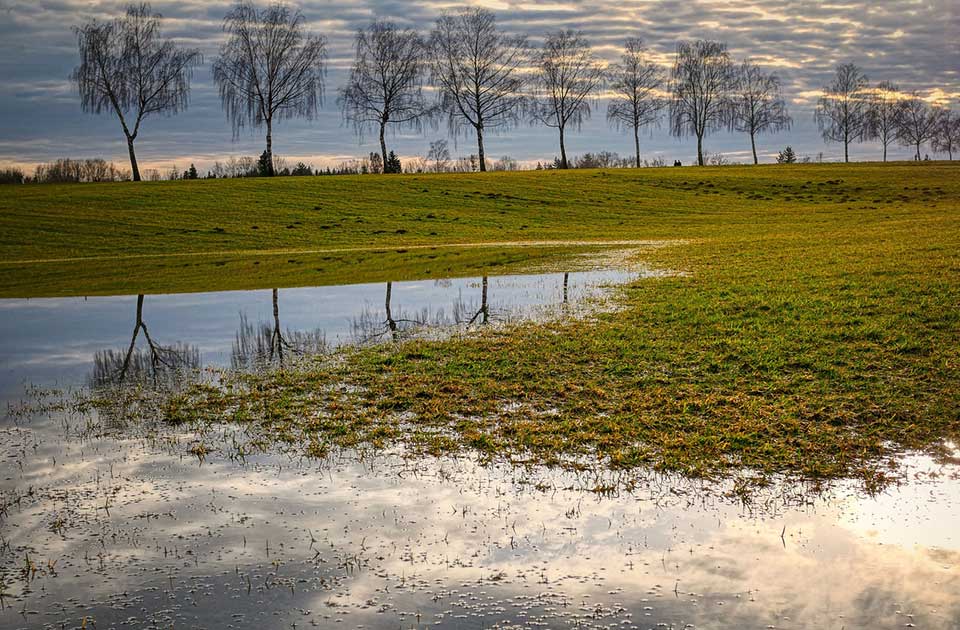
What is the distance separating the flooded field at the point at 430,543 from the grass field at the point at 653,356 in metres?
0.71

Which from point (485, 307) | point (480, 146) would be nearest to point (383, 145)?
point (480, 146)

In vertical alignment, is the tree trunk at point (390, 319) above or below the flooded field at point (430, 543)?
above

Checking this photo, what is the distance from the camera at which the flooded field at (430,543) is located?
16.8ft

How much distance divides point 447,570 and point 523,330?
9.22 meters

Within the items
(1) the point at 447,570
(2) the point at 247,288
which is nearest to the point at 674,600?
(1) the point at 447,570

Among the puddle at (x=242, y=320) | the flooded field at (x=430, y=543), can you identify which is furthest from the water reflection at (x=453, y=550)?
the puddle at (x=242, y=320)

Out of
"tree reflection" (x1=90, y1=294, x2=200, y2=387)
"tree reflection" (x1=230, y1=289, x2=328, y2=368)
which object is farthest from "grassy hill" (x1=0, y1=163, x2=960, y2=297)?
"tree reflection" (x1=90, y1=294, x2=200, y2=387)

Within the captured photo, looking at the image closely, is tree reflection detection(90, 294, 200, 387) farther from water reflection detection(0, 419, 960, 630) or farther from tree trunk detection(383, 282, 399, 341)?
water reflection detection(0, 419, 960, 630)

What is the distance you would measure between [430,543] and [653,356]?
268 inches

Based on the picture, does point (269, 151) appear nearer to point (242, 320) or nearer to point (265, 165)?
point (265, 165)

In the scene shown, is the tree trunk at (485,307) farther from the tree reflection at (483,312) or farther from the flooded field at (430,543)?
the flooded field at (430,543)

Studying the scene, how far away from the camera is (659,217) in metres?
47.3

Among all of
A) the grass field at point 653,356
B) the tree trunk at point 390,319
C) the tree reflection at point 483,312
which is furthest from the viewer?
the tree reflection at point 483,312

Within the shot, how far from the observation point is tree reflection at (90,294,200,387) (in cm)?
1206
